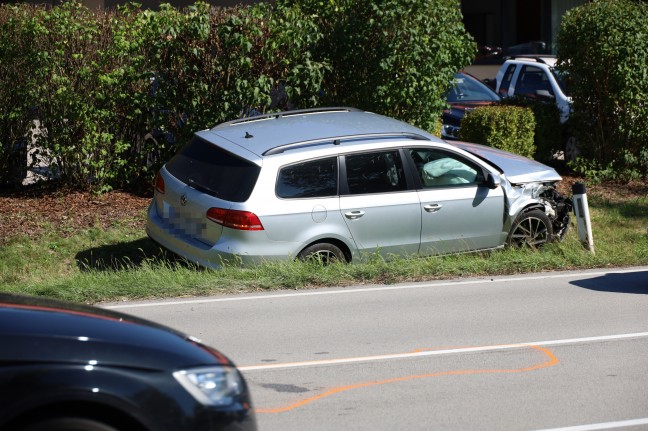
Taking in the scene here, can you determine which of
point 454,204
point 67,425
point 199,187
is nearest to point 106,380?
point 67,425

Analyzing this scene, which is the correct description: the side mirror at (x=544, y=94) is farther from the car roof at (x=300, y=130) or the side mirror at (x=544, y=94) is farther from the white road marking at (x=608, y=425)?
the white road marking at (x=608, y=425)

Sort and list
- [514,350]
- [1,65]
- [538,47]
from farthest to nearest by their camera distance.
A: 1. [538,47]
2. [1,65]
3. [514,350]

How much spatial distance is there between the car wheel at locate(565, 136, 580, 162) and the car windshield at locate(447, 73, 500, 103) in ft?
10.0

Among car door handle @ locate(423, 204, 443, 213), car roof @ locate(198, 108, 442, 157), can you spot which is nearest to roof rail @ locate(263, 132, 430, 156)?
car roof @ locate(198, 108, 442, 157)

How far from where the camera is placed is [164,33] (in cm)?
1359

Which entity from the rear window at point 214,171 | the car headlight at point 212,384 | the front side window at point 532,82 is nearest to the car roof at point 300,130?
the rear window at point 214,171

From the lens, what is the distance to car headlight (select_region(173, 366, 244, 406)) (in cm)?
443

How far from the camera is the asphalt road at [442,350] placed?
6453 millimetres

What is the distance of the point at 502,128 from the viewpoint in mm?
15141

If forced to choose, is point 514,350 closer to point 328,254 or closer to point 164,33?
point 328,254

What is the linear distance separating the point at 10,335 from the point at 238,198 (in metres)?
5.44

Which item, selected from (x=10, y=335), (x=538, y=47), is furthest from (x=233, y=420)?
(x=538, y=47)

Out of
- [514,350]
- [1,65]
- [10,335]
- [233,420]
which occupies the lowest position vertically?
[514,350]

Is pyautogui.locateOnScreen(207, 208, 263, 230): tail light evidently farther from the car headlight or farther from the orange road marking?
the car headlight
